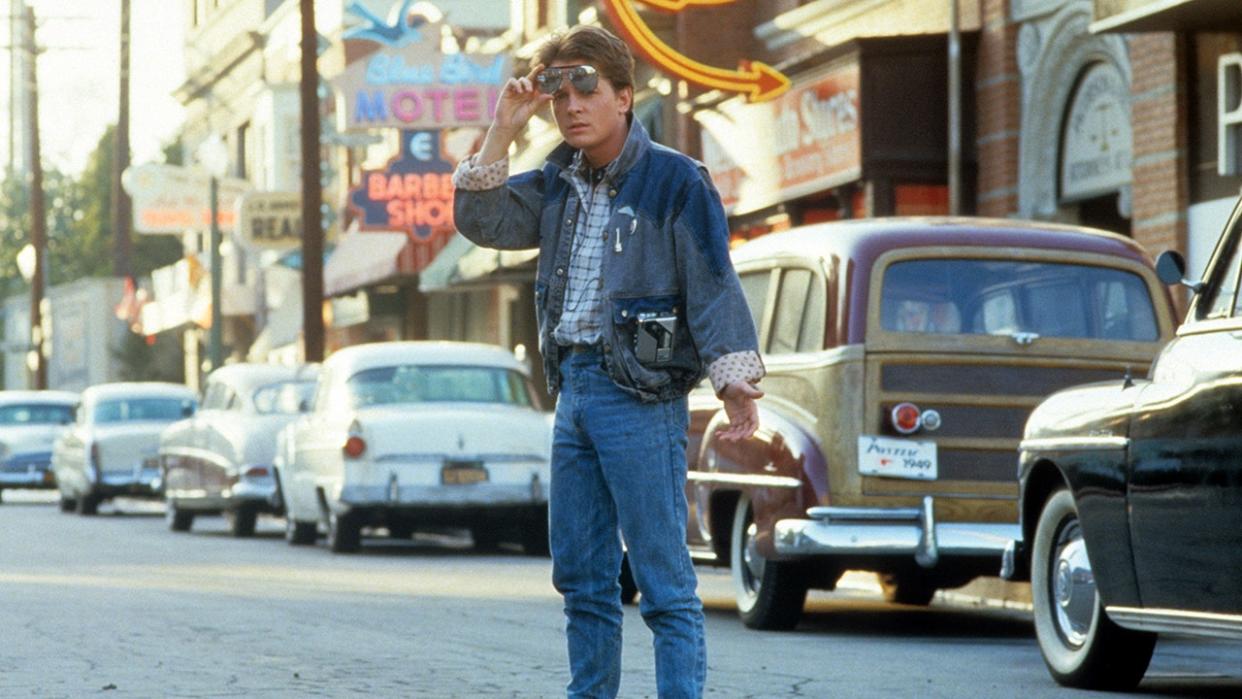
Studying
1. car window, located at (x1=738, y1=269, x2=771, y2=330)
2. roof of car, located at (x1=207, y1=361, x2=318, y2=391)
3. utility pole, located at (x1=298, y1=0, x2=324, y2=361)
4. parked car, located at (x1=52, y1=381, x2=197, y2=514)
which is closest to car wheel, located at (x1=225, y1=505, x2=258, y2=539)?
roof of car, located at (x1=207, y1=361, x2=318, y2=391)

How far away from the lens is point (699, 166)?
668 centimetres

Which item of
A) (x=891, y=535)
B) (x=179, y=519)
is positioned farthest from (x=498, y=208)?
(x=179, y=519)

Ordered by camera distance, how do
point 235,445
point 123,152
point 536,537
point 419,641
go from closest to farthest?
point 419,641
point 536,537
point 235,445
point 123,152

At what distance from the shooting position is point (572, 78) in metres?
6.41

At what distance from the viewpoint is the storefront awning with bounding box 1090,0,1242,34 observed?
57.1 ft

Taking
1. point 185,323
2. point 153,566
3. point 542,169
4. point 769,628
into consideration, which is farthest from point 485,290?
point 542,169

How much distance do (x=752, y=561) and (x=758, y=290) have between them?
147cm

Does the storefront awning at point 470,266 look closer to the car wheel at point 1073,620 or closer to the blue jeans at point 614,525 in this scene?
the car wheel at point 1073,620

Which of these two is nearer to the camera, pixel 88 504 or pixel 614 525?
pixel 614 525

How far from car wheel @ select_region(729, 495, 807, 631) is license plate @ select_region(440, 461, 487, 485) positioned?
6.56 metres

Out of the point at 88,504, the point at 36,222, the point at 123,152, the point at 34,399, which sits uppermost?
the point at 123,152

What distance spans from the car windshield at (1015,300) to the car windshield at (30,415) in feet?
81.7

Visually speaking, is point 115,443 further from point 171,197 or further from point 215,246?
point 171,197

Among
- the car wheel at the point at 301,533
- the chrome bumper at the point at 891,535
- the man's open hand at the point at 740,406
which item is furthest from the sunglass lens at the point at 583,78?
the car wheel at the point at 301,533
